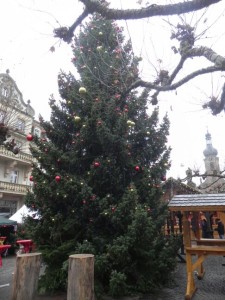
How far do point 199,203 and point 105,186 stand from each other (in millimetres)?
2415

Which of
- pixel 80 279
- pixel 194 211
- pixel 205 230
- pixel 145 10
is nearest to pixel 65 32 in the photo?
pixel 145 10

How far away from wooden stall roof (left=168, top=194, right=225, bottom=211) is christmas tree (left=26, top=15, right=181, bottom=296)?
665 millimetres

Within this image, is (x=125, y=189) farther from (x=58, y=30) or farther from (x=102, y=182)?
(x=58, y=30)

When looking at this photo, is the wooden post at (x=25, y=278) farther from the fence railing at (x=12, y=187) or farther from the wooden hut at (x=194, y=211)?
the fence railing at (x=12, y=187)

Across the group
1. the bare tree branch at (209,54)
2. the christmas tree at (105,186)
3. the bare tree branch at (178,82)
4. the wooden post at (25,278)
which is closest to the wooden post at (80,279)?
the wooden post at (25,278)

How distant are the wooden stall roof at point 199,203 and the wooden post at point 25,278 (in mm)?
3819

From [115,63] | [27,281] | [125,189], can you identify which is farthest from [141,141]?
[27,281]

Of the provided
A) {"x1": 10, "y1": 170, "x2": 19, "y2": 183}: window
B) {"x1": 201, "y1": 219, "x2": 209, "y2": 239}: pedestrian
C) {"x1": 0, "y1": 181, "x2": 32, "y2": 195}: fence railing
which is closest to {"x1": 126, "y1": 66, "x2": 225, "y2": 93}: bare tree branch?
{"x1": 201, "y1": 219, "x2": 209, "y2": 239}: pedestrian

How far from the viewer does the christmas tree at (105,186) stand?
20.7ft

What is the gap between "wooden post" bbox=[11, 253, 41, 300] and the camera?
383 centimetres

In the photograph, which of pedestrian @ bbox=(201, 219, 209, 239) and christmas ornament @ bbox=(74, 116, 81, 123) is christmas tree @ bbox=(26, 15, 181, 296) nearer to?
christmas ornament @ bbox=(74, 116, 81, 123)

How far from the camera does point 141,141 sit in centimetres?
835

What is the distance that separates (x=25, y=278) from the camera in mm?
3883

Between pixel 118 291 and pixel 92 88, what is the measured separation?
5.60 m
